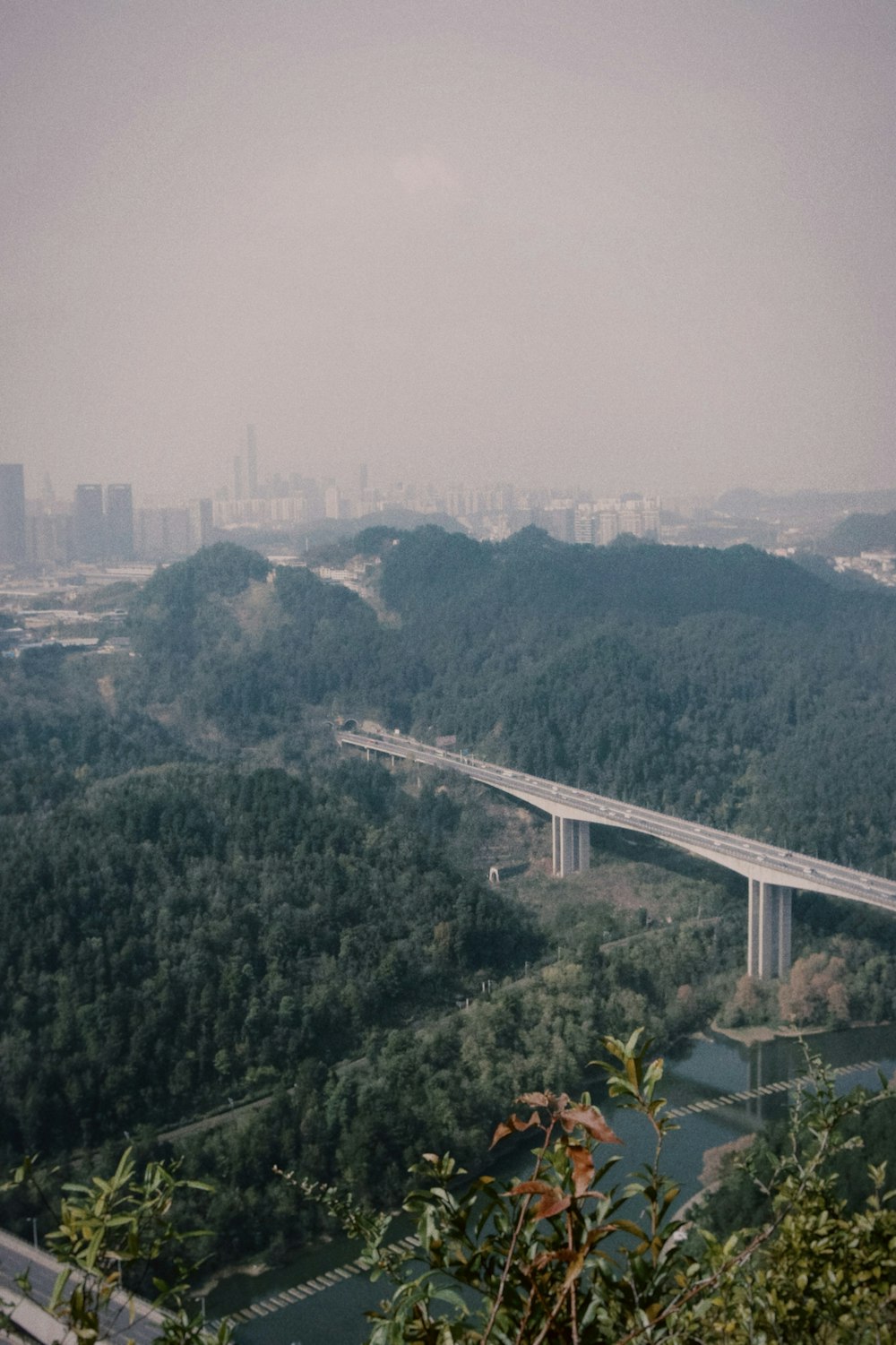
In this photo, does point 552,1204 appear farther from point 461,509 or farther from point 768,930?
point 461,509

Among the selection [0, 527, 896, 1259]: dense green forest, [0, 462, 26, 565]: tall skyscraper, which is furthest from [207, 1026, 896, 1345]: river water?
[0, 462, 26, 565]: tall skyscraper

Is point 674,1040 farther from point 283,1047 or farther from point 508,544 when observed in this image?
point 508,544

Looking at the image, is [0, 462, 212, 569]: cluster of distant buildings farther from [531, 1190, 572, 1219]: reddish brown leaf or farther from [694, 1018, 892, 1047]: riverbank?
[531, 1190, 572, 1219]: reddish brown leaf

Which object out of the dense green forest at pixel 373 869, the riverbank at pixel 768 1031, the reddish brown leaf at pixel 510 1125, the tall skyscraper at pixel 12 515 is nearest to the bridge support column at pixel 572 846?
the dense green forest at pixel 373 869

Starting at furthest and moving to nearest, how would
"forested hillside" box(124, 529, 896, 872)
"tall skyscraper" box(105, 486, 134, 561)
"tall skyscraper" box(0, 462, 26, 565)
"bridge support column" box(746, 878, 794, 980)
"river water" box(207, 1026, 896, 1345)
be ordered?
"tall skyscraper" box(105, 486, 134, 561), "tall skyscraper" box(0, 462, 26, 565), "forested hillside" box(124, 529, 896, 872), "bridge support column" box(746, 878, 794, 980), "river water" box(207, 1026, 896, 1345)

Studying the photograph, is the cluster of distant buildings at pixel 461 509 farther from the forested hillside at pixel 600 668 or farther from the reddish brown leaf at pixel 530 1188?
the reddish brown leaf at pixel 530 1188

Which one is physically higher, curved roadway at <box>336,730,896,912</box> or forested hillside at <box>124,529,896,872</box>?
forested hillside at <box>124,529,896,872</box>

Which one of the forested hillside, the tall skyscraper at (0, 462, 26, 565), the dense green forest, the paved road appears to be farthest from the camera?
the tall skyscraper at (0, 462, 26, 565)
